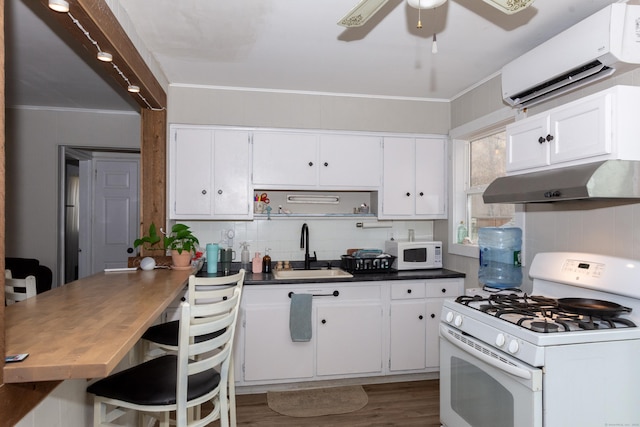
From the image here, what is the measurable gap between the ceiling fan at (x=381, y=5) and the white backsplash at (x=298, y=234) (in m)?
2.41

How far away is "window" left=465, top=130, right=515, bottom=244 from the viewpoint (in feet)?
10.8

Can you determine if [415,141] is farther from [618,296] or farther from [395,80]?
[618,296]

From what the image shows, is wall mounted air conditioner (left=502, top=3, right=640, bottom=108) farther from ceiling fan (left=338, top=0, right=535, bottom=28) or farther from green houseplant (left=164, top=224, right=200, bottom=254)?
green houseplant (left=164, top=224, right=200, bottom=254)

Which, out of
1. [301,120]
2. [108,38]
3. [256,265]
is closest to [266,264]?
[256,265]

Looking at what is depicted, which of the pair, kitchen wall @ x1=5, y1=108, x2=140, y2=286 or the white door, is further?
the white door

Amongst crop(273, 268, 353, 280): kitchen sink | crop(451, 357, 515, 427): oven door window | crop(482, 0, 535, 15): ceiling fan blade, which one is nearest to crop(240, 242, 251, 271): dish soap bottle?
crop(273, 268, 353, 280): kitchen sink

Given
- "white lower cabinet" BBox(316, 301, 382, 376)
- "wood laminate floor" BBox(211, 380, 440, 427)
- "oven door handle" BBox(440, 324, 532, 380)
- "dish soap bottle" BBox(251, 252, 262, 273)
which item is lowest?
"wood laminate floor" BBox(211, 380, 440, 427)

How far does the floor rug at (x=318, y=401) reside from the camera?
9.70 feet

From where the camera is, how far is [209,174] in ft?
11.4

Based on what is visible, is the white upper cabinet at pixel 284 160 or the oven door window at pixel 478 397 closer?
the oven door window at pixel 478 397

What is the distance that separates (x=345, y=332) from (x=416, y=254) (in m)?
1.02

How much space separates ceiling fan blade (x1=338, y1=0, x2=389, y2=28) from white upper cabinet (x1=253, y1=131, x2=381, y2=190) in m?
1.93

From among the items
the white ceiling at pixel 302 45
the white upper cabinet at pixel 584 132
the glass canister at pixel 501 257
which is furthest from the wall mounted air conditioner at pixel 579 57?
the glass canister at pixel 501 257

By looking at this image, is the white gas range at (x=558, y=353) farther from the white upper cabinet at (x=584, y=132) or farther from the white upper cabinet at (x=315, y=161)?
the white upper cabinet at (x=315, y=161)
